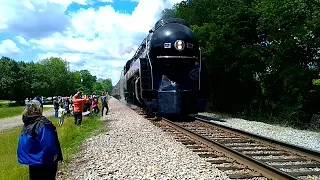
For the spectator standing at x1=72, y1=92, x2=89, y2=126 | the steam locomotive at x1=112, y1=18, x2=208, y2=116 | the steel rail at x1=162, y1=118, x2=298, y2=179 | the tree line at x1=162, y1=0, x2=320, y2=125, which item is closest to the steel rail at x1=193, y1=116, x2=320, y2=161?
the steel rail at x1=162, y1=118, x2=298, y2=179

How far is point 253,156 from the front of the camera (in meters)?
8.75

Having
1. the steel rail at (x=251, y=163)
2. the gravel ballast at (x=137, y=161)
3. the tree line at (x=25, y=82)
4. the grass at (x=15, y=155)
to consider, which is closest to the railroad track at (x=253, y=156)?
the steel rail at (x=251, y=163)

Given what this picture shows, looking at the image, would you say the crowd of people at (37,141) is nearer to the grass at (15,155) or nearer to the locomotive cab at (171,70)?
the grass at (15,155)

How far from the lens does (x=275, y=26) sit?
2267cm

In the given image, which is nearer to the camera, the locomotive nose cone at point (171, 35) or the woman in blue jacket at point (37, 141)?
the woman in blue jacket at point (37, 141)

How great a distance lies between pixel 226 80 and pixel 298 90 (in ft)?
21.1

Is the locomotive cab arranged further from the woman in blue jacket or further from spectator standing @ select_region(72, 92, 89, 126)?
the woman in blue jacket

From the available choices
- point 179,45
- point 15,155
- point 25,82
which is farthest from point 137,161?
point 25,82

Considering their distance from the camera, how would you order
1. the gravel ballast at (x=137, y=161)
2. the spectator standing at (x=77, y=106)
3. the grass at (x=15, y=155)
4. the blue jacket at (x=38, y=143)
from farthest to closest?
the spectator standing at (x=77, y=106) → the grass at (x=15, y=155) → the gravel ballast at (x=137, y=161) → the blue jacket at (x=38, y=143)

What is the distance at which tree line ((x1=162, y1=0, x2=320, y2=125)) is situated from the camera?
833 inches

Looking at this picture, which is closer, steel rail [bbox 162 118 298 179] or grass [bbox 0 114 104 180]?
steel rail [bbox 162 118 298 179]

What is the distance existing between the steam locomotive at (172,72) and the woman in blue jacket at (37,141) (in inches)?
432

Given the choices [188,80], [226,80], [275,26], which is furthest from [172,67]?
[226,80]

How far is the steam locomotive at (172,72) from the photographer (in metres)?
15.9
